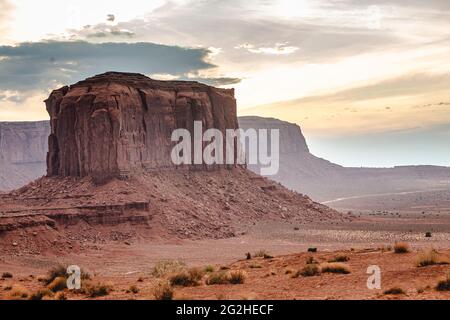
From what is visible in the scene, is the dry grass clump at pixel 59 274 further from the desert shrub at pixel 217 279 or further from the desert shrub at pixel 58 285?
the desert shrub at pixel 217 279

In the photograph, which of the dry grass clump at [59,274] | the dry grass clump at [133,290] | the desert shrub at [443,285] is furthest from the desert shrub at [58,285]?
the desert shrub at [443,285]

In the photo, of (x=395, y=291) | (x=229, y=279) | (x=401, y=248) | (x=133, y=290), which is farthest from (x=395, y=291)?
(x=133, y=290)

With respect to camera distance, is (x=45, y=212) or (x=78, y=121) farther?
(x=78, y=121)

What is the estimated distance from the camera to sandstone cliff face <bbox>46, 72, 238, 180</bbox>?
67125mm

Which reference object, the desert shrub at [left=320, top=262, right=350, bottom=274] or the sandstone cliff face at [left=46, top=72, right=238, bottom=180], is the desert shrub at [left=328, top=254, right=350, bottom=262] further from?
the sandstone cliff face at [left=46, top=72, right=238, bottom=180]

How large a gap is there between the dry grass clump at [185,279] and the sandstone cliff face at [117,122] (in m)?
47.1

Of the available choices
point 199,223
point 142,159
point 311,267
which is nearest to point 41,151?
point 142,159

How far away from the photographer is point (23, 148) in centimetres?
18475

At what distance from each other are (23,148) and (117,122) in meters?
128

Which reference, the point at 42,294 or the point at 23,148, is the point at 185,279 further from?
the point at 23,148

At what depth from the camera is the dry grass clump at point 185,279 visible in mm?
19966

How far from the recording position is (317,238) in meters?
60.5
